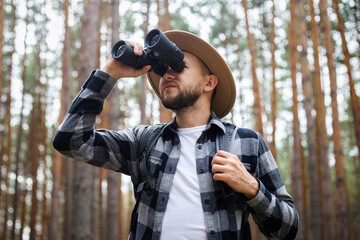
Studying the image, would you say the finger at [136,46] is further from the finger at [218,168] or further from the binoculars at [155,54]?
the finger at [218,168]

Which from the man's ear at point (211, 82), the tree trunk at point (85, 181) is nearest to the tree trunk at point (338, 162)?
the tree trunk at point (85, 181)

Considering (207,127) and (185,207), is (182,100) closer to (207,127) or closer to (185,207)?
(207,127)

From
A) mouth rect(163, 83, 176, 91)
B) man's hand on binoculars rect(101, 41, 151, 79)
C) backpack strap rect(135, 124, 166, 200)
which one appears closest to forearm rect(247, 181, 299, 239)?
backpack strap rect(135, 124, 166, 200)

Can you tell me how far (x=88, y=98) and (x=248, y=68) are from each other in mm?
11088

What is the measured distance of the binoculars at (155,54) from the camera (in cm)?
142

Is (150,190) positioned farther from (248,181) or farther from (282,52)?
(282,52)

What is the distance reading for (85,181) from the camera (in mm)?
4273

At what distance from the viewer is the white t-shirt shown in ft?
4.01

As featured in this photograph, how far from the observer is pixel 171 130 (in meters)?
1.52

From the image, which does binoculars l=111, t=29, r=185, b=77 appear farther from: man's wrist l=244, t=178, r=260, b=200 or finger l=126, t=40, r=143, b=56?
man's wrist l=244, t=178, r=260, b=200

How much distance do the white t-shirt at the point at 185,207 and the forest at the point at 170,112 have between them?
319cm

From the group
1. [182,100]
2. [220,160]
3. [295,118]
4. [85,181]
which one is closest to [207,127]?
[182,100]

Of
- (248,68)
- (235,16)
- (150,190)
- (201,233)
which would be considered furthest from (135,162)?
(248,68)

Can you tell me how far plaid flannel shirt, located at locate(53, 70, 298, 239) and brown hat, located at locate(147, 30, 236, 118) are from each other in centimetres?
28
